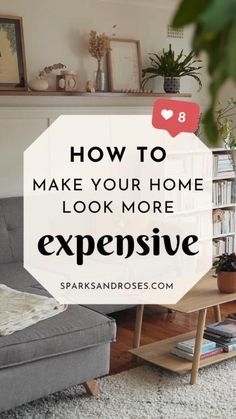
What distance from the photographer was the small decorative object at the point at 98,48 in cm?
411

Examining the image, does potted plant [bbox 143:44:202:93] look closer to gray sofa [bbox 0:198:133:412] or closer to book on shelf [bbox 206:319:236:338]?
book on shelf [bbox 206:319:236:338]

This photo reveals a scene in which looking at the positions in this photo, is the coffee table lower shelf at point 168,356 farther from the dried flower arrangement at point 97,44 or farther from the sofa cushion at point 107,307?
the dried flower arrangement at point 97,44

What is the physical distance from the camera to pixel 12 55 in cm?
382

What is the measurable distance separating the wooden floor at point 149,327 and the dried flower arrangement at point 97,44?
5.65ft

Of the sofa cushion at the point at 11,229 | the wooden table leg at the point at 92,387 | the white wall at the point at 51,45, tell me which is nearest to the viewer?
the wooden table leg at the point at 92,387

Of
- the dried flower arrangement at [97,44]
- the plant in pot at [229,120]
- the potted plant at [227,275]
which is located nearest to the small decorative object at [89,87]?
the dried flower arrangement at [97,44]

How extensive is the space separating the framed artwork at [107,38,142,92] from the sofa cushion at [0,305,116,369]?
79.2 inches

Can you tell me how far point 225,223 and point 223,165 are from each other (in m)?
0.46

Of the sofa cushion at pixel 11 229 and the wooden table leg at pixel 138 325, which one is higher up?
the sofa cushion at pixel 11 229

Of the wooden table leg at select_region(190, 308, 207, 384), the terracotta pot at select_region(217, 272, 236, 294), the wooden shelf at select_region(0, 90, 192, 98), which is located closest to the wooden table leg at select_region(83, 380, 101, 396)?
the wooden table leg at select_region(190, 308, 207, 384)

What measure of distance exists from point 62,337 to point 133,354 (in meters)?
0.72

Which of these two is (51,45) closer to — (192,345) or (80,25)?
(80,25)

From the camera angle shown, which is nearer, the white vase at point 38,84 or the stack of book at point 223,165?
the white vase at point 38,84

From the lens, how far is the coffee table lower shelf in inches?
116
